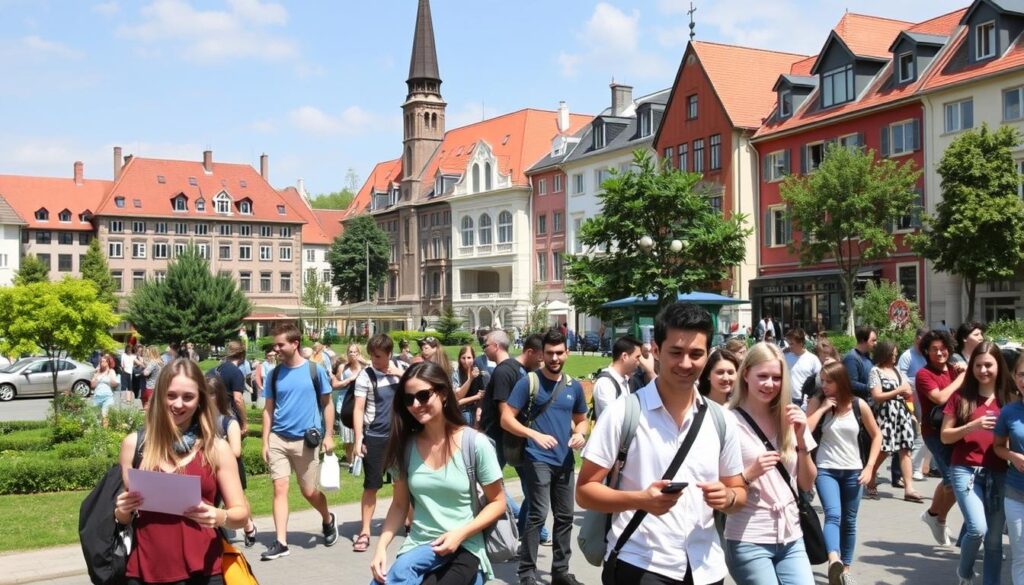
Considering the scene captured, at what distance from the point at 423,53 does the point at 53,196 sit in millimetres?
36386

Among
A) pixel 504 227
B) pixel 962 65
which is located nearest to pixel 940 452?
pixel 962 65

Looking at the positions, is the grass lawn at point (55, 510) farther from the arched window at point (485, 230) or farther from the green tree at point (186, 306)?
the arched window at point (485, 230)

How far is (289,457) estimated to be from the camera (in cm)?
991

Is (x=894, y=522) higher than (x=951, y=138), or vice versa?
(x=951, y=138)

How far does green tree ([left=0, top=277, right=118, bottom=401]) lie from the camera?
23438 mm

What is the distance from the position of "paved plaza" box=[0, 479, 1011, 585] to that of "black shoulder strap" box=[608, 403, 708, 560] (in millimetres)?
4500

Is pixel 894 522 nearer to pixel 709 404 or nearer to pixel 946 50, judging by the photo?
pixel 709 404

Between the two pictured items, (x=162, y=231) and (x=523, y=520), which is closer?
(x=523, y=520)

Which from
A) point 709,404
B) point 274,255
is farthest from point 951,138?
point 274,255

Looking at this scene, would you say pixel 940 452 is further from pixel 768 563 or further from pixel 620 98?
pixel 620 98

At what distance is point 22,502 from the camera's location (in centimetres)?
1301

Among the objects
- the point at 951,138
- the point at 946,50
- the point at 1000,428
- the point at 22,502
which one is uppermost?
the point at 946,50

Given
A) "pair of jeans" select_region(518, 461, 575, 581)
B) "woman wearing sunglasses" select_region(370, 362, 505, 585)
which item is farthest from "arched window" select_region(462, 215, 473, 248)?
"woman wearing sunglasses" select_region(370, 362, 505, 585)

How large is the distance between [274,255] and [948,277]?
7264 cm
